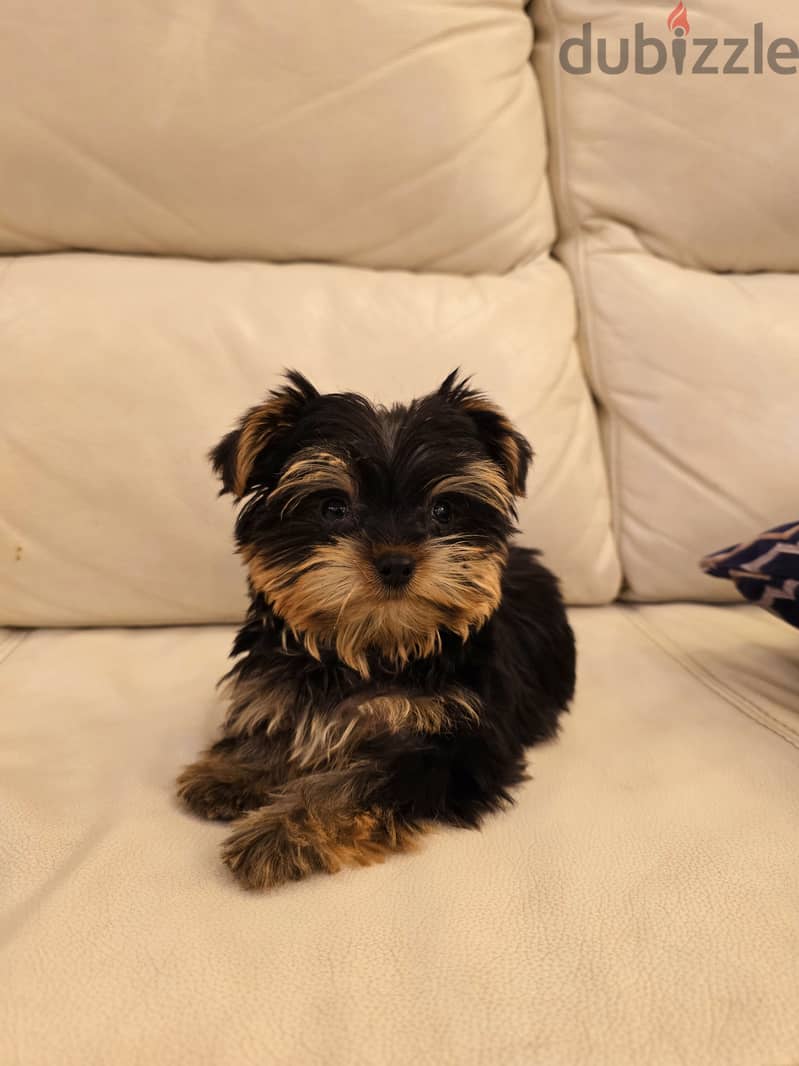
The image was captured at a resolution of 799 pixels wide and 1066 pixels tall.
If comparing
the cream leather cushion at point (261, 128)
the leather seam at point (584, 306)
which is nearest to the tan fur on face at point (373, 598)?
the leather seam at point (584, 306)

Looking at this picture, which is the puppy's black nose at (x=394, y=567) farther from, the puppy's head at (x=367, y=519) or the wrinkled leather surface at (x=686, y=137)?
the wrinkled leather surface at (x=686, y=137)

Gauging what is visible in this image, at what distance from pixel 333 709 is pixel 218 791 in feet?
0.95

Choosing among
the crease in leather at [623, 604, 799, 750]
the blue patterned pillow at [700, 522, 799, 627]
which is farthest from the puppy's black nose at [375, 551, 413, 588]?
the blue patterned pillow at [700, 522, 799, 627]

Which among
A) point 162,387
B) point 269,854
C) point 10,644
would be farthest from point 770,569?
point 10,644

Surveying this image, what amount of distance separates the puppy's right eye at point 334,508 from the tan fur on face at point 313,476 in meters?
0.02

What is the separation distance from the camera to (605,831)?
1.60 metres

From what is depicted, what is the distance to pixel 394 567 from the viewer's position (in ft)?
5.33

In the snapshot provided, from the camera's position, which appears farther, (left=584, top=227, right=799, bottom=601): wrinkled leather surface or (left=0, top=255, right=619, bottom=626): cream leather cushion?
(left=584, top=227, right=799, bottom=601): wrinkled leather surface

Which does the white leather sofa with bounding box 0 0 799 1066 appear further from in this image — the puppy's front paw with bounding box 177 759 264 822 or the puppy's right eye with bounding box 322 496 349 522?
the puppy's right eye with bounding box 322 496 349 522

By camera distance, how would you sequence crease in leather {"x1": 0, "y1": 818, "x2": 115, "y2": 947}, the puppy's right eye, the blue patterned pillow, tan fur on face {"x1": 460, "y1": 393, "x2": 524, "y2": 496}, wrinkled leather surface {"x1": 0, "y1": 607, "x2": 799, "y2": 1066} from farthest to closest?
the blue patterned pillow
tan fur on face {"x1": 460, "y1": 393, "x2": 524, "y2": 496}
the puppy's right eye
crease in leather {"x1": 0, "y1": 818, "x2": 115, "y2": 947}
wrinkled leather surface {"x1": 0, "y1": 607, "x2": 799, "y2": 1066}

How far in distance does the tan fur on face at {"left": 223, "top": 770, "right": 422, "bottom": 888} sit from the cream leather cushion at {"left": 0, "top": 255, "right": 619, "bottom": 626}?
1091 mm

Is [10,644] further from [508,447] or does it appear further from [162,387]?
[508,447]

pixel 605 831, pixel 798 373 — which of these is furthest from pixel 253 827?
pixel 798 373

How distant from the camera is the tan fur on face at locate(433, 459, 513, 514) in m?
1.75
